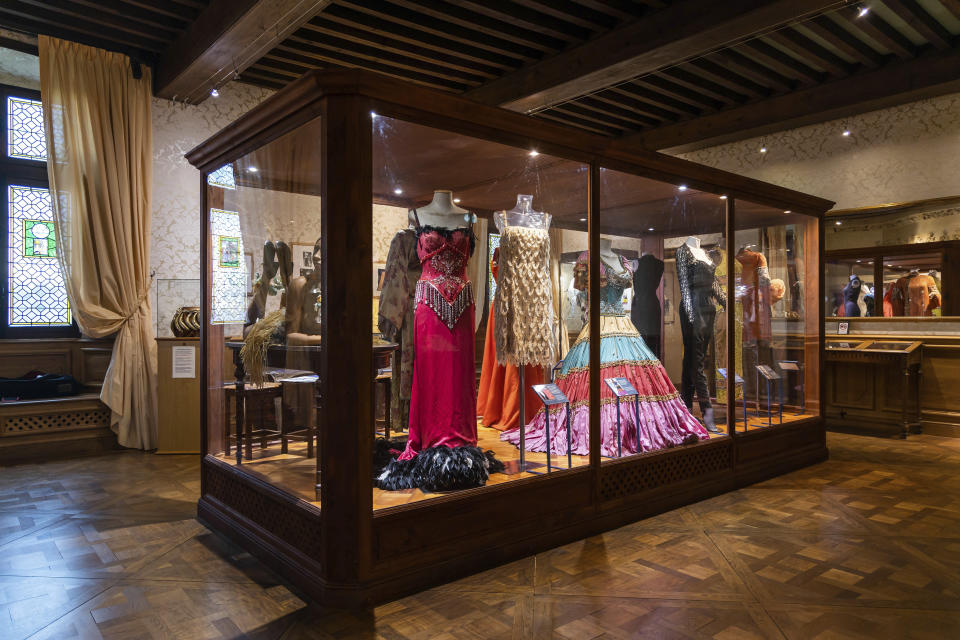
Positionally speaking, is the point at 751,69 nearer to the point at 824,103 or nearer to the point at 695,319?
the point at 824,103

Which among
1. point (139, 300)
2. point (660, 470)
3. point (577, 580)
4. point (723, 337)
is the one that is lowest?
point (577, 580)

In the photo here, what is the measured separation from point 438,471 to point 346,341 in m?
0.85

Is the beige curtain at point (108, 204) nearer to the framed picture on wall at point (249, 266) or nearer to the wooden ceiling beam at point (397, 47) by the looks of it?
the wooden ceiling beam at point (397, 47)

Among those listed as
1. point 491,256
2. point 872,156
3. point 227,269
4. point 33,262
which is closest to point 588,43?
point 491,256

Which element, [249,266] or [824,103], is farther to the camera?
[824,103]

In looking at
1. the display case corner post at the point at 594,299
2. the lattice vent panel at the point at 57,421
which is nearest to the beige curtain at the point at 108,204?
the lattice vent panel at the point at 57,421

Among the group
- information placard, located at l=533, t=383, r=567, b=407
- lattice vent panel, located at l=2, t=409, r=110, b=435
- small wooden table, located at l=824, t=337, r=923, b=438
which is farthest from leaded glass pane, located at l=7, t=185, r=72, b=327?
small wooden table, located at l=824, t=337, r=923, b=438

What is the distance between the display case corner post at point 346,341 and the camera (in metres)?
2.45

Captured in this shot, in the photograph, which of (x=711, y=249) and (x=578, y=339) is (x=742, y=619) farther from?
(x=711, y=249)

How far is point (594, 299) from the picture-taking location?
3455mm

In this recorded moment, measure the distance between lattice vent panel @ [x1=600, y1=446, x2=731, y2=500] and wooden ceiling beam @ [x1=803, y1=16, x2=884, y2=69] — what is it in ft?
12.0

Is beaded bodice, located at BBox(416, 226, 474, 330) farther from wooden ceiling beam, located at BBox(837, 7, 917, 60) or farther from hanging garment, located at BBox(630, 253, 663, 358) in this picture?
wooden ceiling beam, located at BBox(837, 7, 917, 60)

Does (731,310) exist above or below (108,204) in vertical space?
below

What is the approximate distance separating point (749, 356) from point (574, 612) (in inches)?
110
